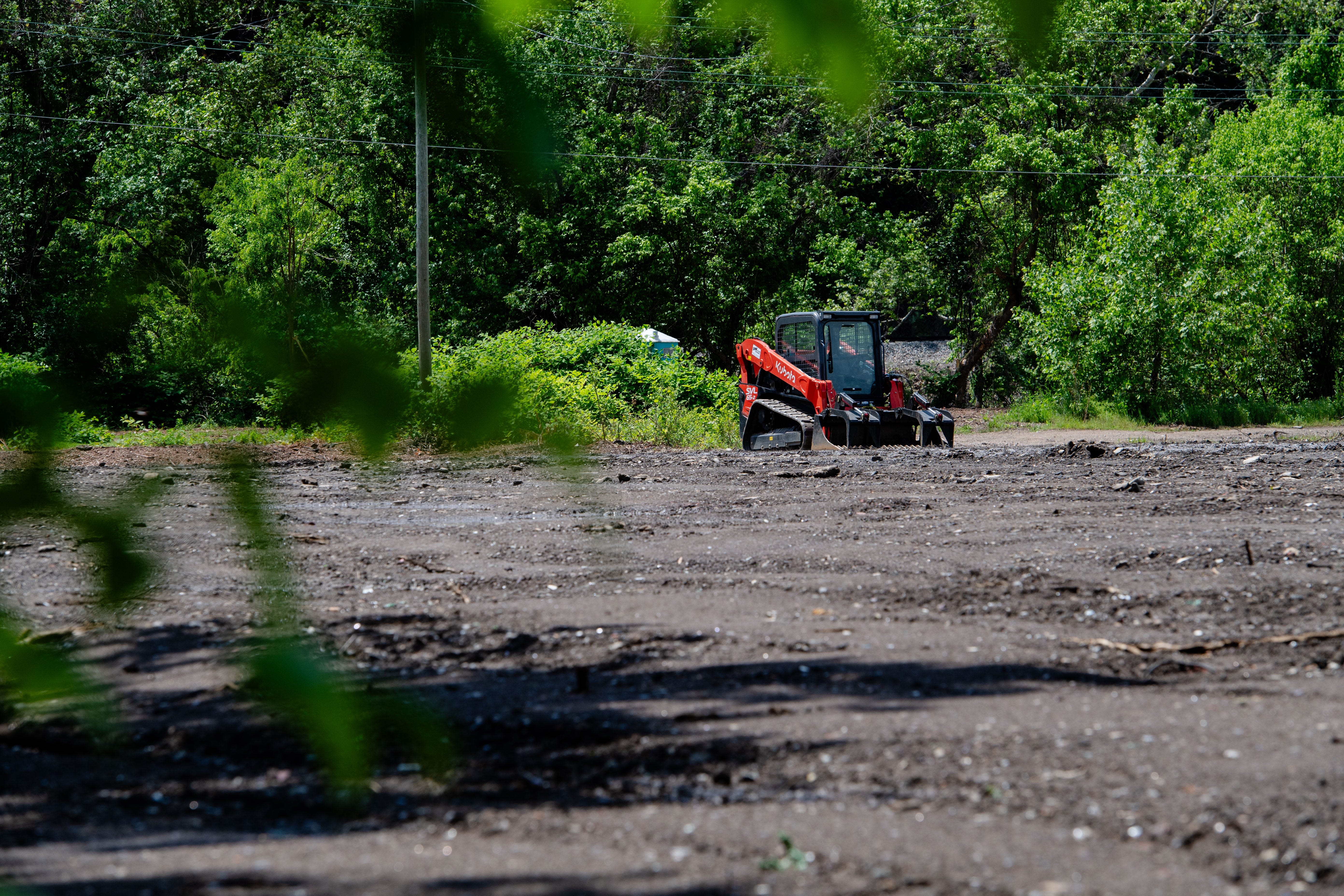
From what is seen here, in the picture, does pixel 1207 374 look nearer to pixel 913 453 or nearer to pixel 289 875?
pixel 913 453

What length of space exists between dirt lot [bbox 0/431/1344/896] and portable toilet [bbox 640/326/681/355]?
16.4 metres

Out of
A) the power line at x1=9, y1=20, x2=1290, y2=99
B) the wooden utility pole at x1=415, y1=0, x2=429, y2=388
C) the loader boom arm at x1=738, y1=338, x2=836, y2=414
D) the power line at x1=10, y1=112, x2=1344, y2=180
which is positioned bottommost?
the loader boom arm at x1=738, y1=338, x2=836, y2=414

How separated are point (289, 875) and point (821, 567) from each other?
530 centimetres

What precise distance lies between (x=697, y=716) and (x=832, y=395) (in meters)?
14.2

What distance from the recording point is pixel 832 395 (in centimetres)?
→ 1828

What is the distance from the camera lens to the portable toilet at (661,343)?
24766 millimetres

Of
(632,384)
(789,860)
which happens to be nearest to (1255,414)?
(632,384)

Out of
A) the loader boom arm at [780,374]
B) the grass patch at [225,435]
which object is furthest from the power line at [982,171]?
the grass patch at [225,435]

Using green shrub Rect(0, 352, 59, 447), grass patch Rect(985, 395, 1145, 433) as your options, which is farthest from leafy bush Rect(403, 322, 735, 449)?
grass patch Rect(985, 395, 1145, 433)

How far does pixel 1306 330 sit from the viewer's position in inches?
1046

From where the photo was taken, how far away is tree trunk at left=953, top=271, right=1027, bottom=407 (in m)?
30.8

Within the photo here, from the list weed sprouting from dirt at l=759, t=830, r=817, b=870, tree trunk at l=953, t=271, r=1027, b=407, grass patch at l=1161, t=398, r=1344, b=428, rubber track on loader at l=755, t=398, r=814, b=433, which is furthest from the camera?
tree trunk at l=953, t=271, r=1027, b=407

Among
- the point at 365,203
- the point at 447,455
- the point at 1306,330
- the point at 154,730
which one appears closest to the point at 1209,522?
the point at 154,730

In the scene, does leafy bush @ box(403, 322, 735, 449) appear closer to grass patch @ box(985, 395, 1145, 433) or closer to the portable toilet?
the portable toilet
